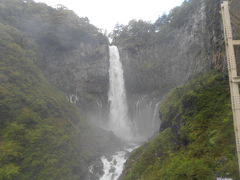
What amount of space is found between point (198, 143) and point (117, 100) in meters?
28.7

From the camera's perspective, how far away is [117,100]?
39656 mm

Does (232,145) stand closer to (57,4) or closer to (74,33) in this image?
(74,33)

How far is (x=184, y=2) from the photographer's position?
43000 mm

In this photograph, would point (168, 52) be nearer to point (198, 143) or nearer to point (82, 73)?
point (82, 73)

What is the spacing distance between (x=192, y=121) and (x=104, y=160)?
39.8 feet

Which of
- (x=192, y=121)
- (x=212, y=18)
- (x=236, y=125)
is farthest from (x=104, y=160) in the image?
(x=236, y=125)

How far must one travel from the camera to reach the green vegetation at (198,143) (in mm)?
9023

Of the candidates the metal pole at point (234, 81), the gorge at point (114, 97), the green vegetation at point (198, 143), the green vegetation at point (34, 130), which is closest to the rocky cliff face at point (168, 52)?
the gorge at point (114, 97)

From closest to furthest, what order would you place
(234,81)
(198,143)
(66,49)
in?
(234,81)
(198,143)
(66,49)

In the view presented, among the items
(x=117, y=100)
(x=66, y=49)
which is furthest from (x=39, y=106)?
(x=117, y=100)

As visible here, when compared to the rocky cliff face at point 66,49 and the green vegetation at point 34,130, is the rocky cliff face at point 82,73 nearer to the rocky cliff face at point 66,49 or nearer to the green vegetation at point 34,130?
the rocky cliff face at point 66,49

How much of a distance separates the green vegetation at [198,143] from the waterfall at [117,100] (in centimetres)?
1900

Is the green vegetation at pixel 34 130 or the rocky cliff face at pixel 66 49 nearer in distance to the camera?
the green vegetation at pixel 34 130

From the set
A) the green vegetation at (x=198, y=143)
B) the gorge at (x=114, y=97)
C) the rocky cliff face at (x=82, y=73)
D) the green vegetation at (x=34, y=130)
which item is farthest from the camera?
the rocky cliff face at (x=82, y=73)
